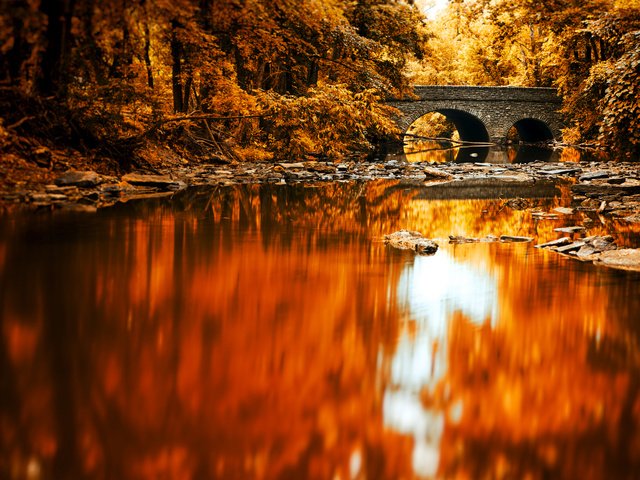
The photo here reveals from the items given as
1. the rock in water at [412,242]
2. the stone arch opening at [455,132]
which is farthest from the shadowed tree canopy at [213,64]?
the stone arch opening at [455,132]

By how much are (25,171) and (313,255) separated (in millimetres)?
5406

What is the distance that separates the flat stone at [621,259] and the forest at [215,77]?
15.3ft

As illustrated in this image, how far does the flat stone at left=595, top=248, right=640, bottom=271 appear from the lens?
19.2ft

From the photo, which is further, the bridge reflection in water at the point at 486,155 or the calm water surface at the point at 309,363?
the bridge reflection in water at the point at 486,155

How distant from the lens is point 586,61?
112ft

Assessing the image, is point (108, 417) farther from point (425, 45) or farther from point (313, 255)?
point (425, 45)

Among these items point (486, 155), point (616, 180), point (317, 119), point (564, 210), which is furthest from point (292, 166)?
point (486, 155)

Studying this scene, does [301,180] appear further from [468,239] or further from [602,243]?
[602,243]

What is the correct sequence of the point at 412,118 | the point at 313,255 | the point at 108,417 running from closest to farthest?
the point at 108,417 < the point at 313,255 < the point at 412,118

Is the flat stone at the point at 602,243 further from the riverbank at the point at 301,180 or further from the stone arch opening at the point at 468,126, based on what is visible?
the stone arch opening at the point at 468,126

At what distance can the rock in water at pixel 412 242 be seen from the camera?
6.61m

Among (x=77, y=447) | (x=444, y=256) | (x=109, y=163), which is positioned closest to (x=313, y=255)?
(x=444, y=256)

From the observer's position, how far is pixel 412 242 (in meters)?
6.86

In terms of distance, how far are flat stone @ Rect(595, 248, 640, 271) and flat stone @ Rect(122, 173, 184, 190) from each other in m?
8.03
